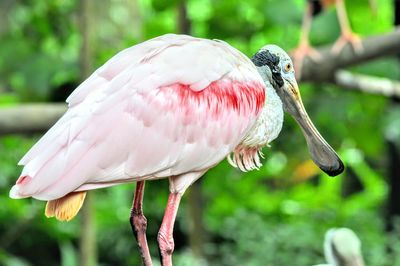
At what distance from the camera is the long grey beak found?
1.92 m

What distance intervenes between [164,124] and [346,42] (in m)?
2.93

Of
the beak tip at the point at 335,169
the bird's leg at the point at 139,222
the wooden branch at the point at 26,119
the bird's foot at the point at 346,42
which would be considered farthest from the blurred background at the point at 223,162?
the beak tip at the point at 335,169

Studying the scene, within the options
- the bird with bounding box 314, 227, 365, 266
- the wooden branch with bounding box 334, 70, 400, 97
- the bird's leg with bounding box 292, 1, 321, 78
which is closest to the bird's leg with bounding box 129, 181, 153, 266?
the bird with bounding box 314, 227, 365, 266

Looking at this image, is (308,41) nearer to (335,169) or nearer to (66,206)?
(335,169)

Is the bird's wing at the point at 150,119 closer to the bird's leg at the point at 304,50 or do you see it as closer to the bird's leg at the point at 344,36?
the bird's leg at the point at 304,50

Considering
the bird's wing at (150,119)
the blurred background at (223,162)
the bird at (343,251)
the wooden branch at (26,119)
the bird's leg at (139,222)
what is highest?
the bird's wing at (150,119)

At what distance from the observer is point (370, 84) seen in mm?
4992

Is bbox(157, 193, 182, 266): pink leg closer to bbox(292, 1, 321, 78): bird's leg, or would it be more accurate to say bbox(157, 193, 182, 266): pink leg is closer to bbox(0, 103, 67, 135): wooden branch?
bbox(0, 103, 67, 135): wooden branch

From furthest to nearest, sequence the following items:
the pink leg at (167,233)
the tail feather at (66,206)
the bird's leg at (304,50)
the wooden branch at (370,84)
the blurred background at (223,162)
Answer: the wooden branch at (370,84) → the blurred background at (223,162) → the bird's leg at (304,50) → the pink leg at (167,233) → the tail feather at (66,206)

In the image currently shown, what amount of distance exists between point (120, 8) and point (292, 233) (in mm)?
1697

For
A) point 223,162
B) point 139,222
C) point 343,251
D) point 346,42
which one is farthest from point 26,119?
point 139,222

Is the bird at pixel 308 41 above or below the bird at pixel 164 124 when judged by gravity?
below

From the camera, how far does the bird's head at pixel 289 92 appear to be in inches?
75.4

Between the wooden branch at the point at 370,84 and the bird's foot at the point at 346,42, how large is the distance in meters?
0.17
